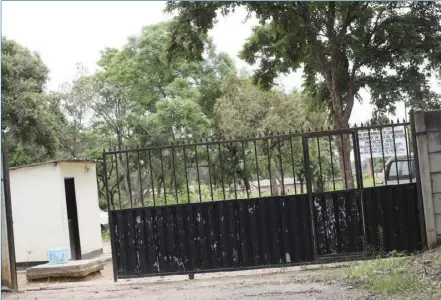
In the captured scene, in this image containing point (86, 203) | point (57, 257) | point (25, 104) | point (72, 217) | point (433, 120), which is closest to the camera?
point (433, 120)

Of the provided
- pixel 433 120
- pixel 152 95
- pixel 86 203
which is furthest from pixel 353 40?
pixel 152 95

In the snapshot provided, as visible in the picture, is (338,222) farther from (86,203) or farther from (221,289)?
(86,203)

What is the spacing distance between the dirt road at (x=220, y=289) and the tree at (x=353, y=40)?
745 centimetres

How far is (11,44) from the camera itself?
1912cm

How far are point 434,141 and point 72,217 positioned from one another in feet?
31.5

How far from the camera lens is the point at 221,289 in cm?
701

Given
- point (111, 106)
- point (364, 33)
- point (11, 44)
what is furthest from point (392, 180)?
point (111, 106)

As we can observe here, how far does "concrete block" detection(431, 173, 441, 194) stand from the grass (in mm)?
1133

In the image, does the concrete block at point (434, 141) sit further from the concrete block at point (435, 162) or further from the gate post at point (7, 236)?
the gate post at point (7, 236)

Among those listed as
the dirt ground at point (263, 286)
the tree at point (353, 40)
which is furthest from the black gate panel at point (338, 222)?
the tree at point (353, 40)

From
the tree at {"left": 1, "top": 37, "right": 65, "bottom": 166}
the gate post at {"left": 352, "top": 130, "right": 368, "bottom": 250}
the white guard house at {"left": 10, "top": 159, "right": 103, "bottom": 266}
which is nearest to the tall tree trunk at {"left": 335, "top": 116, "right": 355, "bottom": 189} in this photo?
the gate post at {"left": 352, "top": 130, "right": 368, "bottom": 250}

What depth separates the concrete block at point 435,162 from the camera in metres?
7.65

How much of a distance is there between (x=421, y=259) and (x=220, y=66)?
2187 cm

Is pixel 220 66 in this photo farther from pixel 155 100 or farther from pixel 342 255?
pixel 342 255
